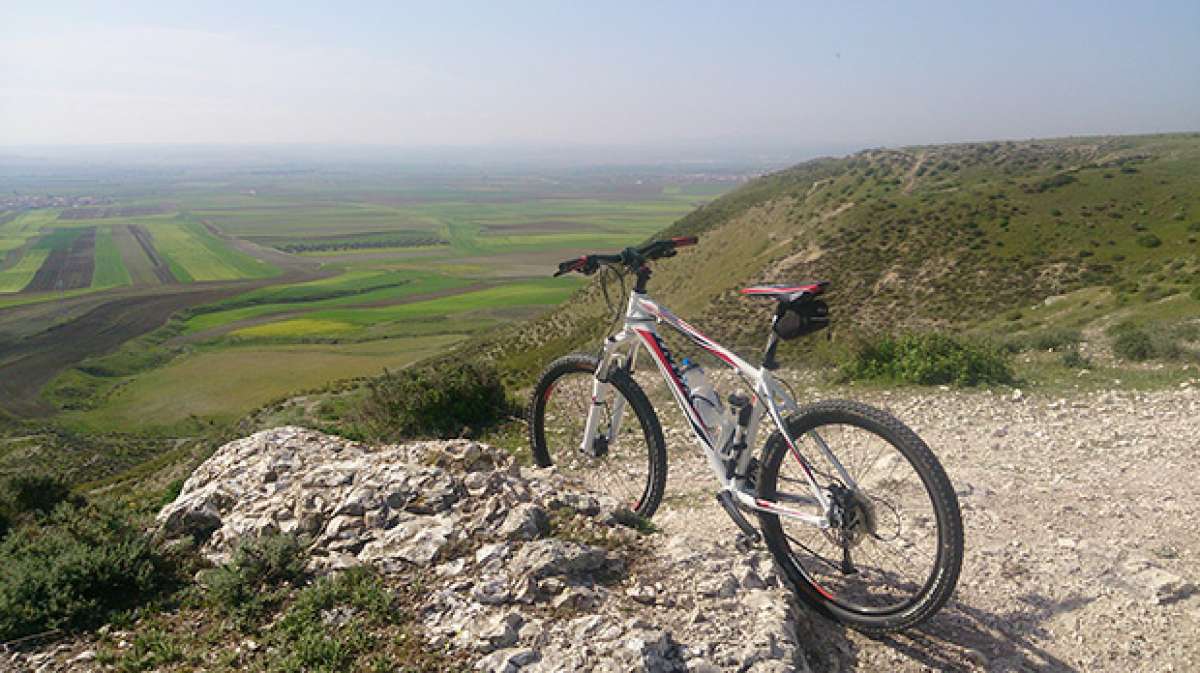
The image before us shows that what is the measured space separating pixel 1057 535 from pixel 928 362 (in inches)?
224

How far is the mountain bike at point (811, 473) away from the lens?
3.46m

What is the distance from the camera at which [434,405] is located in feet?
33.9

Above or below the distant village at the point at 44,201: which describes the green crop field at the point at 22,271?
below

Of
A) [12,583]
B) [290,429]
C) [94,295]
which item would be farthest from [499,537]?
[94,295]

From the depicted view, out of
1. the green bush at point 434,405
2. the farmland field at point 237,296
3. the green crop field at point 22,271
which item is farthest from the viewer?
the green crop field at point 22,271

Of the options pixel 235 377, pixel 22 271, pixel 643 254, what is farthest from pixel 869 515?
pixel 22 271

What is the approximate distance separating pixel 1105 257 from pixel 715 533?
3215 cm

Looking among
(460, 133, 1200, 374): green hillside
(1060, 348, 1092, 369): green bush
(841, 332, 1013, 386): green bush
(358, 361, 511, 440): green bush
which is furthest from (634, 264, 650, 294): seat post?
(460, 133, 1200, 374): green hillside

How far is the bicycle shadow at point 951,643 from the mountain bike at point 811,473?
0.12 m

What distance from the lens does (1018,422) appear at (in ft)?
27.3

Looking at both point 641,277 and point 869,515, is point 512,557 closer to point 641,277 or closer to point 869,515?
point 869,515

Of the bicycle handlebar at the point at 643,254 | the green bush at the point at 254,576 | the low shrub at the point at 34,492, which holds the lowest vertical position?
the low shrub at the point at 34,492

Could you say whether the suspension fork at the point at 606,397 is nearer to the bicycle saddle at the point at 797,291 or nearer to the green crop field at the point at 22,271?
the bicycle saddle at the point at 797,291

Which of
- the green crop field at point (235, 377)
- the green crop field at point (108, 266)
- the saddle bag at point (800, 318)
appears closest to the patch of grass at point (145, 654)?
the saddle bag at point (800, 318)
